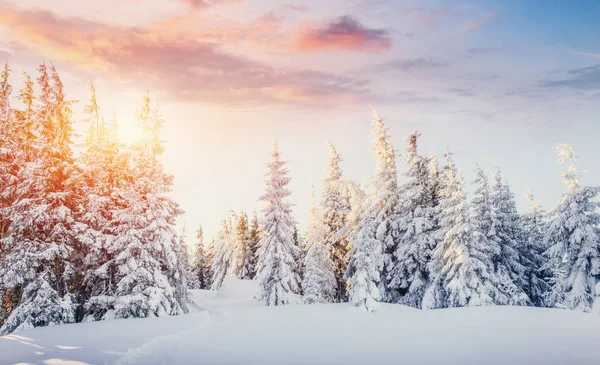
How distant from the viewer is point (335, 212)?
35.4 m

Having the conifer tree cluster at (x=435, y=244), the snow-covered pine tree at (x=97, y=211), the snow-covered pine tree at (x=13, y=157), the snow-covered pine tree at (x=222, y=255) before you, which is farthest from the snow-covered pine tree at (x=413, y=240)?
the snow-covered pine tree at (x=222, y=255)

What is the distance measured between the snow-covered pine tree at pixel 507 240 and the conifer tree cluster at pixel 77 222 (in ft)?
74.0

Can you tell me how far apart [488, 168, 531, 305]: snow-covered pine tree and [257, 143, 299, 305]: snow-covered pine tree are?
1544cm

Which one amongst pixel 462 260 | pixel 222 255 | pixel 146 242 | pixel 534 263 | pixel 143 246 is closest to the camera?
pixel 143 246

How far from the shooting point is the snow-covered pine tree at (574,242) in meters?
24.7

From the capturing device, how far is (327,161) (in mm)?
36562

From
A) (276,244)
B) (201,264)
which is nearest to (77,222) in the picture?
(276,244)

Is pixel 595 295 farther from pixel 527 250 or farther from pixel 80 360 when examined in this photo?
pixel 80 360

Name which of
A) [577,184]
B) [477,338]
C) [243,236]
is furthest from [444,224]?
[243,236]

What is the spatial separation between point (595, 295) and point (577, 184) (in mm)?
7353

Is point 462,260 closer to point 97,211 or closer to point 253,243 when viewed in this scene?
point 97,211

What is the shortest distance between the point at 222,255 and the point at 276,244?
3986 cm

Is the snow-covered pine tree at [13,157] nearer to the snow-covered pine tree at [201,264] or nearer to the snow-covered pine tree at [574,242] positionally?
the snow-covered pine tree at [574,242]

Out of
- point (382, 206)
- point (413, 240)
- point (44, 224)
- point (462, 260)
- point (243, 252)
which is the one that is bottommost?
point (243, 252)
